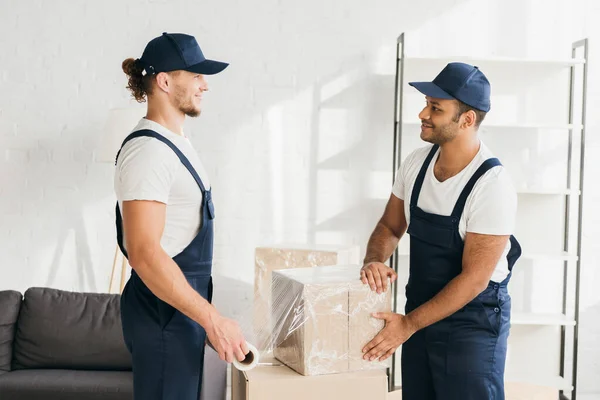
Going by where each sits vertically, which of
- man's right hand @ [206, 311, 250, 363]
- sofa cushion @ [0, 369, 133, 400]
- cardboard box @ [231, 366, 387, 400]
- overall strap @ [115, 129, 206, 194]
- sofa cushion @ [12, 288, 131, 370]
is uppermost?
overall strap @ [115, 129, 206, 194]

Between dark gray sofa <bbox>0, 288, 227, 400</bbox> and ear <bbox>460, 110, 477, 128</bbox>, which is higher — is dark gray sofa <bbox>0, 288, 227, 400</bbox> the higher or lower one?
the lower one

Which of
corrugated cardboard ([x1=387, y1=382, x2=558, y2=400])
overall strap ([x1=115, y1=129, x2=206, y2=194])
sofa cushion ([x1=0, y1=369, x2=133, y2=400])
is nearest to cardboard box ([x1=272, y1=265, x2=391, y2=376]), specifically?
overall strap ([x1=115, y1=129, x2=206, y2=194])

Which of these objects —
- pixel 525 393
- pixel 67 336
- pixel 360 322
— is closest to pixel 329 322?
pixel 360 322

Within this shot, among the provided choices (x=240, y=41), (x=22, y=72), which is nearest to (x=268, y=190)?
(x=240, y=41)

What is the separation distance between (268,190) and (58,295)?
1.30 meters

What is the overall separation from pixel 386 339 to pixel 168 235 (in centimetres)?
67

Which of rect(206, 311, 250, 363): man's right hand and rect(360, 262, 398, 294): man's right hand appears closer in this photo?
rect(206, 311, 250, 363): man's right hand

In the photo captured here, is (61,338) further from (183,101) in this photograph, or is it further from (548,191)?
(548,191)

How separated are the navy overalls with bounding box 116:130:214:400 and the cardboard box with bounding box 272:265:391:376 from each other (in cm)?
27

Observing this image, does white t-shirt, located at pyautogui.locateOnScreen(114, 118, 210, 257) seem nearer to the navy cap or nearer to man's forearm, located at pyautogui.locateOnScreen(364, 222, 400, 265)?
the navy cap

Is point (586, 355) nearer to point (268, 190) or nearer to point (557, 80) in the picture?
point (557, 80)

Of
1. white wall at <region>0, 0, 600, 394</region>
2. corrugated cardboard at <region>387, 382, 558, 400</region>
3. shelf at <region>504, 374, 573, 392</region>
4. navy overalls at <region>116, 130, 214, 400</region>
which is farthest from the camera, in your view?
white wall at <region>0, 0, 600, 394</region>

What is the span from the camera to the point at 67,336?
12.1 ft

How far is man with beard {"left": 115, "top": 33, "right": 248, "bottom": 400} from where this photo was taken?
1.96 meters
